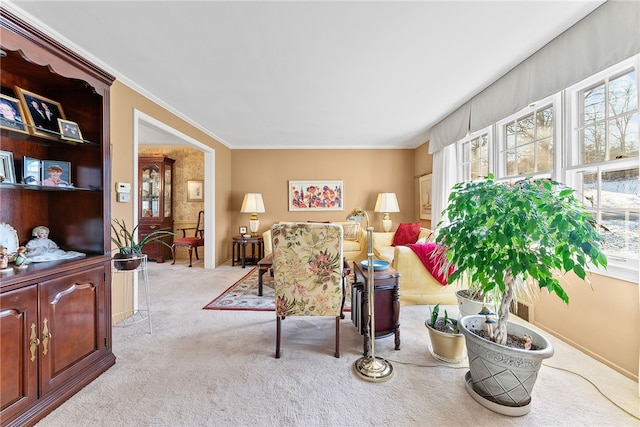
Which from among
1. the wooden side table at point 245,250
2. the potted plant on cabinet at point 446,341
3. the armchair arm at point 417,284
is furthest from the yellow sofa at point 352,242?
the potted plant on cabinet at point 446,341

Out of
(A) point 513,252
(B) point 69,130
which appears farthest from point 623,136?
(B) point 69,130

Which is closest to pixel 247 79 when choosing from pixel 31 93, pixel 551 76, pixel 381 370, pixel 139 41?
pixel 139 41

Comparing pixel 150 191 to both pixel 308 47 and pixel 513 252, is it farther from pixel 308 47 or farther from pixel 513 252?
pixel 513 252

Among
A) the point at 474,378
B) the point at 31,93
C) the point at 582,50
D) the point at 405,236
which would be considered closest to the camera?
the point at 474,378

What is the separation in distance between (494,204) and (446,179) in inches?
108

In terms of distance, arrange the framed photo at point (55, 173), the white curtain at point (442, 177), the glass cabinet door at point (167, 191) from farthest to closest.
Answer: the glass cabinet door at point (167, 191)
the white curtain at point (442, 177)
the framed photo at point (55, 173)

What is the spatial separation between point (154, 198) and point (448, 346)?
552 centimetres

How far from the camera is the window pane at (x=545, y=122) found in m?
2.36

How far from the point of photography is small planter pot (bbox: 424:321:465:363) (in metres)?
1.84

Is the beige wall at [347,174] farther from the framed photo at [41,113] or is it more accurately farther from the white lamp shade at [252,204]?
the framed photo at [41,113]

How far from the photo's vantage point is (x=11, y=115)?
1.51 m

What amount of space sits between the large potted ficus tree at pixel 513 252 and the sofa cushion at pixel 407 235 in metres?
2.53

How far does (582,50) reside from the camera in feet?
5.79

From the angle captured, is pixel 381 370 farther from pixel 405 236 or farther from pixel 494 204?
pixel 405 236
